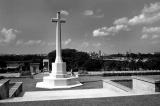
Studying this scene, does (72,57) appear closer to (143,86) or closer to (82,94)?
(143,86)

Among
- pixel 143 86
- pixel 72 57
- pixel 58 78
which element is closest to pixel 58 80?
pixel 58 78

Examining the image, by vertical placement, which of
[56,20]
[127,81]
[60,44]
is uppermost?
[56,20]

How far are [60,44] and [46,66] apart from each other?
3232 cm

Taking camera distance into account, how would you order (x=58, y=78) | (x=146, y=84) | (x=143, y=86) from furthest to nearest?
(x=58, y=78) < (x=143, y=86) < (x=146, y=84)

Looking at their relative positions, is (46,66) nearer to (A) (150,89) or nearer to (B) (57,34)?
(B) (57,34)

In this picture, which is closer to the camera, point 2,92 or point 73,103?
point 73,103

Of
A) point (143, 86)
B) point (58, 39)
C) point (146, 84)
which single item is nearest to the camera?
point (146, 84)

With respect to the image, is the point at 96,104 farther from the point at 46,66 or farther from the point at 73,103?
the point at 46,66

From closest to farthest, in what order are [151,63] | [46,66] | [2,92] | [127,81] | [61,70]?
[2,92] < [127,81] < [61,70] < [46,66] < [151,63]

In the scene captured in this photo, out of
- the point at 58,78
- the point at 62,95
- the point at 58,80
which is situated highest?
the point at 58,78

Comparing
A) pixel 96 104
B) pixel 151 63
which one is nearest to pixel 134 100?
pixel 96 104

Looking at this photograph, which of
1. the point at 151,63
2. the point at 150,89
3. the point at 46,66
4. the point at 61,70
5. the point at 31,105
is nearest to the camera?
the point at 31,105

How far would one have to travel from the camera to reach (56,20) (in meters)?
20.0

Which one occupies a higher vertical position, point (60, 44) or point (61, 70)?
point (60, 44)
